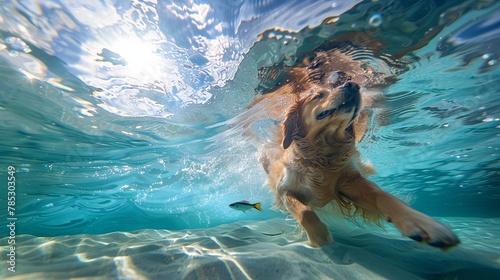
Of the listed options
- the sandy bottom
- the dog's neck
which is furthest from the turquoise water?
the sandy bottom

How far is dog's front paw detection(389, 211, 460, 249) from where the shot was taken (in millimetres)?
1881

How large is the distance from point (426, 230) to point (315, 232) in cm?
115

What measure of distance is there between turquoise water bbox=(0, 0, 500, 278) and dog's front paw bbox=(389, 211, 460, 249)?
3.13 m

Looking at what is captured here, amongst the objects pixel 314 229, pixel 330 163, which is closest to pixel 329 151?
pixel 330 163

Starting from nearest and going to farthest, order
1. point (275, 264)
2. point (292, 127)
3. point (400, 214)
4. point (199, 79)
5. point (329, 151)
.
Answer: point (275, 264) < point (400, 214) < point (329, 151) < point (292, 127) < point (199, 79)

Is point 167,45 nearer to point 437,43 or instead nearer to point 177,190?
point 437,43

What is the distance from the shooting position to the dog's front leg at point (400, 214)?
1.92 m

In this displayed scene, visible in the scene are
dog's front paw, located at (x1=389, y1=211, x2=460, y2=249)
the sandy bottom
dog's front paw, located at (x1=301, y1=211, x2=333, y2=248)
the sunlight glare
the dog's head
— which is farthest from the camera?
the sunlight glare

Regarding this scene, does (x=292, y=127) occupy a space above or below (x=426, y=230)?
above

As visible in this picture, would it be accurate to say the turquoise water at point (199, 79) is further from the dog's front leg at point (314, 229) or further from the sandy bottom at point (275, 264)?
the dog's front leg at point (314, 229)

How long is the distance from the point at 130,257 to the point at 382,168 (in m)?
14.2

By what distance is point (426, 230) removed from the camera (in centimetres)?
199

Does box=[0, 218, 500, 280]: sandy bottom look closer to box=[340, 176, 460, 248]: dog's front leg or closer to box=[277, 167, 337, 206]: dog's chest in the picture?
box=[340, 176, 460, 248]: dog's front leg

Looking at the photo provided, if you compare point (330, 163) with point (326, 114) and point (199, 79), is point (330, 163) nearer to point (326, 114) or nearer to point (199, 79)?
point (326, 114)
